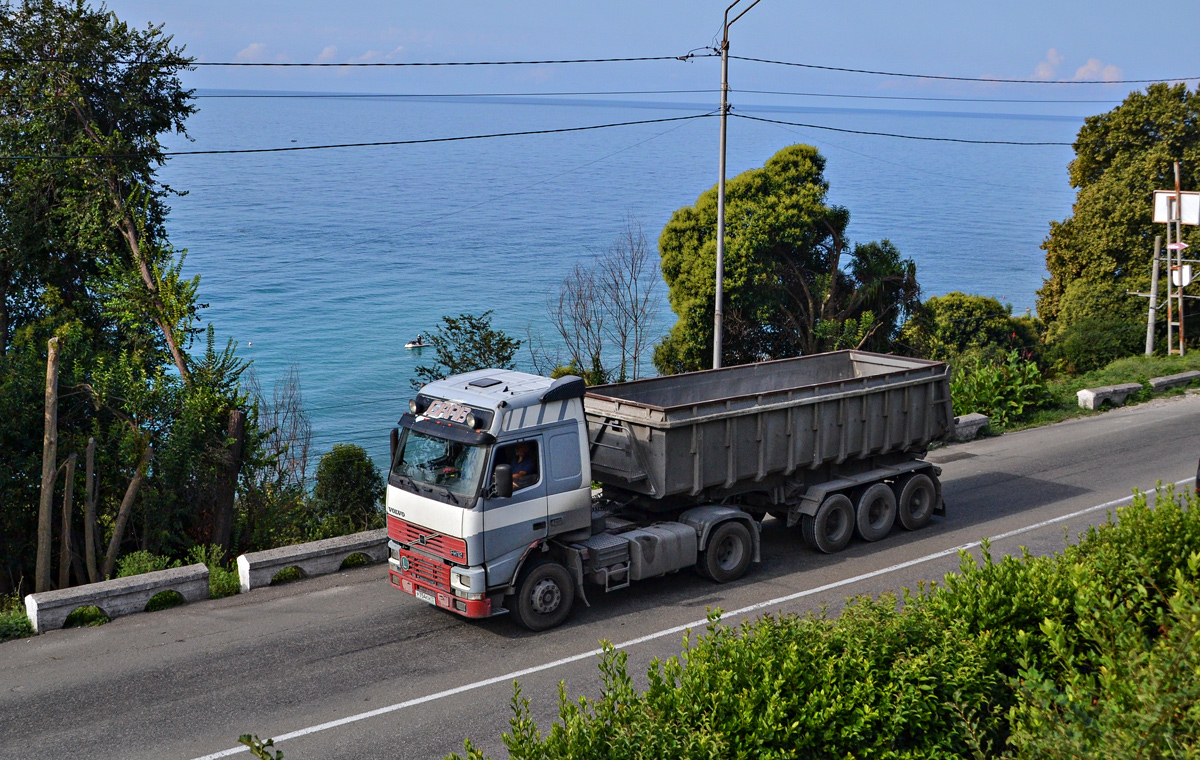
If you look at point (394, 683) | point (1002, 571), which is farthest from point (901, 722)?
point (394, 683)

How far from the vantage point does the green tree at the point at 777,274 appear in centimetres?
3116

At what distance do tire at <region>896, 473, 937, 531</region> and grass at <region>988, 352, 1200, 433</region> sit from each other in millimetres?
7039

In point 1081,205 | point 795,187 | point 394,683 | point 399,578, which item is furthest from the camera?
point 1081,205

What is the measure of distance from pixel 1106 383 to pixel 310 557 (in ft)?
65.0

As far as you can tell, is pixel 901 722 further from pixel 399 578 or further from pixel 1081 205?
pixel 1081 205

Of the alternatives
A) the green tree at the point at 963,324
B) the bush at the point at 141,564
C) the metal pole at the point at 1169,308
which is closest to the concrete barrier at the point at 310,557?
the bush at the point at 141,564

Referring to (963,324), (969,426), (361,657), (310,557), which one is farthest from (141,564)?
(963,324)

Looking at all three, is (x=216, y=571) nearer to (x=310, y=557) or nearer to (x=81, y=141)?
(x=310, y=557)

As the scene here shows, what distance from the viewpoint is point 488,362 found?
19688 mm

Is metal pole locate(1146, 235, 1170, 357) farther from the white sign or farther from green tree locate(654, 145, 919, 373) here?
green tree locate(654, 145, 919, 373)

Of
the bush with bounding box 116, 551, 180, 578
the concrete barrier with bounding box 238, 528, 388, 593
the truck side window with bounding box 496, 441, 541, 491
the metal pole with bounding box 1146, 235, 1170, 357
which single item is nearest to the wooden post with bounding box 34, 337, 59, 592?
the bush with bounding box 116, 551, 180, 578

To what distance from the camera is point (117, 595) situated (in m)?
12.4

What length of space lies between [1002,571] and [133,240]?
17.8m

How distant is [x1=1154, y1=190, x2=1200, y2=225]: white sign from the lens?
30.7 metres
